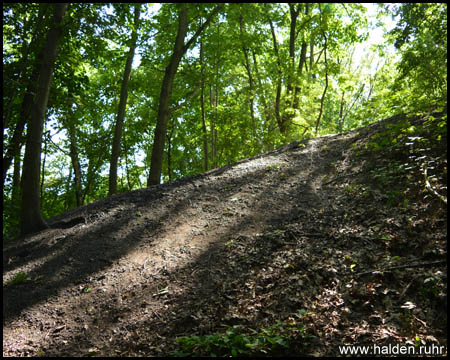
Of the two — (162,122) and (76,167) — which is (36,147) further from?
(76,167)

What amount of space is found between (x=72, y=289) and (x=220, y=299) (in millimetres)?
2165

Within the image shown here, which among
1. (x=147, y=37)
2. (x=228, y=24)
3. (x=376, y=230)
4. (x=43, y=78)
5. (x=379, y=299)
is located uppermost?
(x=228, y=24)

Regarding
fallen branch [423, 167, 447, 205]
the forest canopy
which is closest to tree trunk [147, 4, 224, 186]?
the forest canopy

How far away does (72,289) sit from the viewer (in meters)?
4.10

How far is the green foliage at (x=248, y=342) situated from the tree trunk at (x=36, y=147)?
4.67 metres

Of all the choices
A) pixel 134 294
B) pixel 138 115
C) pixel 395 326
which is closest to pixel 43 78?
pixel 134 294

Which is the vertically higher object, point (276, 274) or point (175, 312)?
point (276, 274)

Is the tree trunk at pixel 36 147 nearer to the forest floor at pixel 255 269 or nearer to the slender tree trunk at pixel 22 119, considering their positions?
the forest floor at pixel 255 269

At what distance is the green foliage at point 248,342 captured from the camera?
8.41 ft

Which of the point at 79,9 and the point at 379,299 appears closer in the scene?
the point at 379,299

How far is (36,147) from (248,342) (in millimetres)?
5516

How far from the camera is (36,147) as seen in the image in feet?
19.4

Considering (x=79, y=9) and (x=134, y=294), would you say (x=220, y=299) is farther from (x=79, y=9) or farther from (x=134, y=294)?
(x=79, y=9)

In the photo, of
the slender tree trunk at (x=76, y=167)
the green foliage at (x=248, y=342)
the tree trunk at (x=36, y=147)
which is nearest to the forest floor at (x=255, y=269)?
the green foliage at (x=248, y=342)
